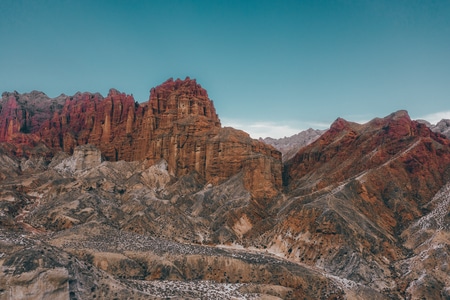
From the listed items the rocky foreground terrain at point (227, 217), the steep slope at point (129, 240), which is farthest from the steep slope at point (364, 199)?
the steep slope at point (129, 240)

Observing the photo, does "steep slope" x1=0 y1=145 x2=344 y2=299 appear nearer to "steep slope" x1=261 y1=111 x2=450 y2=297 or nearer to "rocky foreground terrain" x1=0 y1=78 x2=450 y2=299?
"rocky foreground terrain" x1=0 y1=78 x2=450 y2=299

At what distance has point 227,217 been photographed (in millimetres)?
126438

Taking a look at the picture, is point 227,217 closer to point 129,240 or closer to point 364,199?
point 364,199

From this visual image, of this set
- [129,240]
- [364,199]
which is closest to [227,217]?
A: [364,199]

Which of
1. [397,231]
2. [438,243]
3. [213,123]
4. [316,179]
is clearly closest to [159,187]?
[213,123]

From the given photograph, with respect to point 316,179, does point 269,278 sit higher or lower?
lower

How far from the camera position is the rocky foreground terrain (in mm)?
72375

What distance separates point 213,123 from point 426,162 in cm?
8350

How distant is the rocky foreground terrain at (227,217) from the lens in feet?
237

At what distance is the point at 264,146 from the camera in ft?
561

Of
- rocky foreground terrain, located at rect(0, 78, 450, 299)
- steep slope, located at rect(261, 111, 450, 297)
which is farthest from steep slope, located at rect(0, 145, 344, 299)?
steep slope, located at rect(261, 111, 450, 297)

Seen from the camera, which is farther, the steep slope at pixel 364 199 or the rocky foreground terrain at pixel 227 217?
the steep slope at pixel 364 199

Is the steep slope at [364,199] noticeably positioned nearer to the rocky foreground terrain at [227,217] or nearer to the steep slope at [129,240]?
the rocky foreground terrain at [227,217]

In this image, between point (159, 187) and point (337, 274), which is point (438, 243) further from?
point (159, 187)
